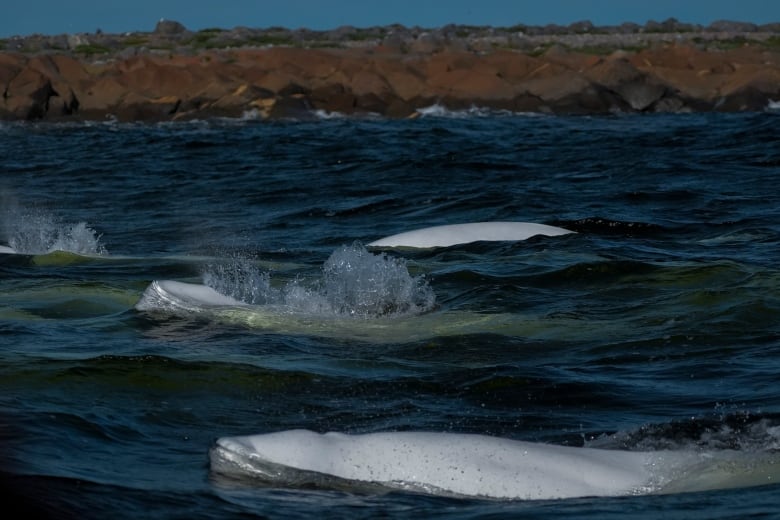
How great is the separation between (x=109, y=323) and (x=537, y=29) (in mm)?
58001

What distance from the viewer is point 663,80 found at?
31.2 m

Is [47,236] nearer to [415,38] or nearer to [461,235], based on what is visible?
[461,235]


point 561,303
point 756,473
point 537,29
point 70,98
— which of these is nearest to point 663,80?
point 70,98

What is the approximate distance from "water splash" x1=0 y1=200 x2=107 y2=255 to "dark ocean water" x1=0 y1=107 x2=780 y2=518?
36 millimetres

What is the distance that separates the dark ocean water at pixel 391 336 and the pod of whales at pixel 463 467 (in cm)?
6

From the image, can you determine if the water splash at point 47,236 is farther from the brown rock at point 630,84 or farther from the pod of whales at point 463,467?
the brown rock at point 630,84

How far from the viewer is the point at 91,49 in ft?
176

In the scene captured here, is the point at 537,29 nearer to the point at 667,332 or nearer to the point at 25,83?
the point at 25,83

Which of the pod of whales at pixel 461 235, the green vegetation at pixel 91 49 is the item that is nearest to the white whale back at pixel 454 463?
the pod of whales at pixel 461 235

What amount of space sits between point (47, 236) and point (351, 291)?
15.4 ft

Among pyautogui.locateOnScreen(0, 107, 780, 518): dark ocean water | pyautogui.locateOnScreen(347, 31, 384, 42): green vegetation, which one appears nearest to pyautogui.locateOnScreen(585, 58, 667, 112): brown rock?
pyautogui.locateOnScreen(0, 107, 780, 518): dark ocean water

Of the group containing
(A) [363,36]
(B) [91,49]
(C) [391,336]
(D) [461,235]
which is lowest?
(C) [391,336]

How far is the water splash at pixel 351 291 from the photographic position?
826 centimetres

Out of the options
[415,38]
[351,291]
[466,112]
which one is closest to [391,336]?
[351,291]
